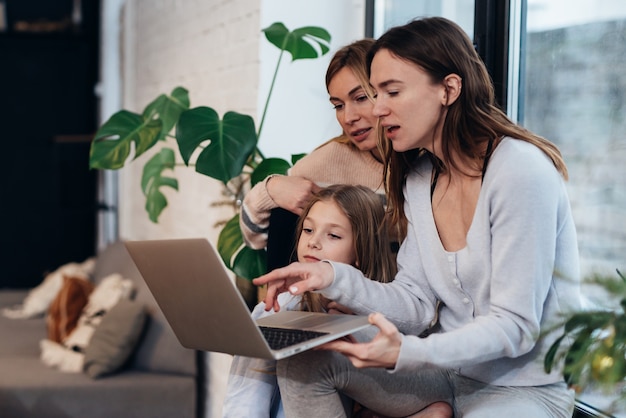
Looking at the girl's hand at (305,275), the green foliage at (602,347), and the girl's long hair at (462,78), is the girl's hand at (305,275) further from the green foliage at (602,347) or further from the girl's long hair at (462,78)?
the green foliage at (602,347)

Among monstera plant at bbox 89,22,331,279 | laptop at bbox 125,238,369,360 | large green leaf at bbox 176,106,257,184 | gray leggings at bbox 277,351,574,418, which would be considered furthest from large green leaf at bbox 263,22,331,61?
gray leggings at bbox 277,351,574,418

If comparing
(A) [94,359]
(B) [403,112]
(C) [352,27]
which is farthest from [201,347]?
(A) [94,359]

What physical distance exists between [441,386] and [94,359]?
1.84 m

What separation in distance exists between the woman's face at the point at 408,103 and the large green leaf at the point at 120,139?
109 cm

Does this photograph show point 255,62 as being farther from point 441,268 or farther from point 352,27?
point 441,268

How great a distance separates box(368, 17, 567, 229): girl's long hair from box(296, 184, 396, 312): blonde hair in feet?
0.95

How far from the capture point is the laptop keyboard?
1.50 meters

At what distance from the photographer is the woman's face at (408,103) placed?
1665 millimetres

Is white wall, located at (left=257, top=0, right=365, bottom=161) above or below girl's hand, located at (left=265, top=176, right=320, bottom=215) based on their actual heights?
above

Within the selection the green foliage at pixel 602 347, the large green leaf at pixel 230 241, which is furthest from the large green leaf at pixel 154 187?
the green foliage at pixel 602 347

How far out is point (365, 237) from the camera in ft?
6.30

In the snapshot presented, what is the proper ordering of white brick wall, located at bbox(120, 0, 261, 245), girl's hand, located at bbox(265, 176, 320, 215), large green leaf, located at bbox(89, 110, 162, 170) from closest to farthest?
girl's hand, located at bbox(265, 176, 320, 215)
large green leaf, located at bbox(89, 110, 162, 170)
white brick wall, located at bbox(120, 0, 261, 245)

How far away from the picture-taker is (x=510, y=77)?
220cm

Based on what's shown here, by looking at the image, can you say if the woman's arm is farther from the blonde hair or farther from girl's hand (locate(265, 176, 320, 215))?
the blonde hair
